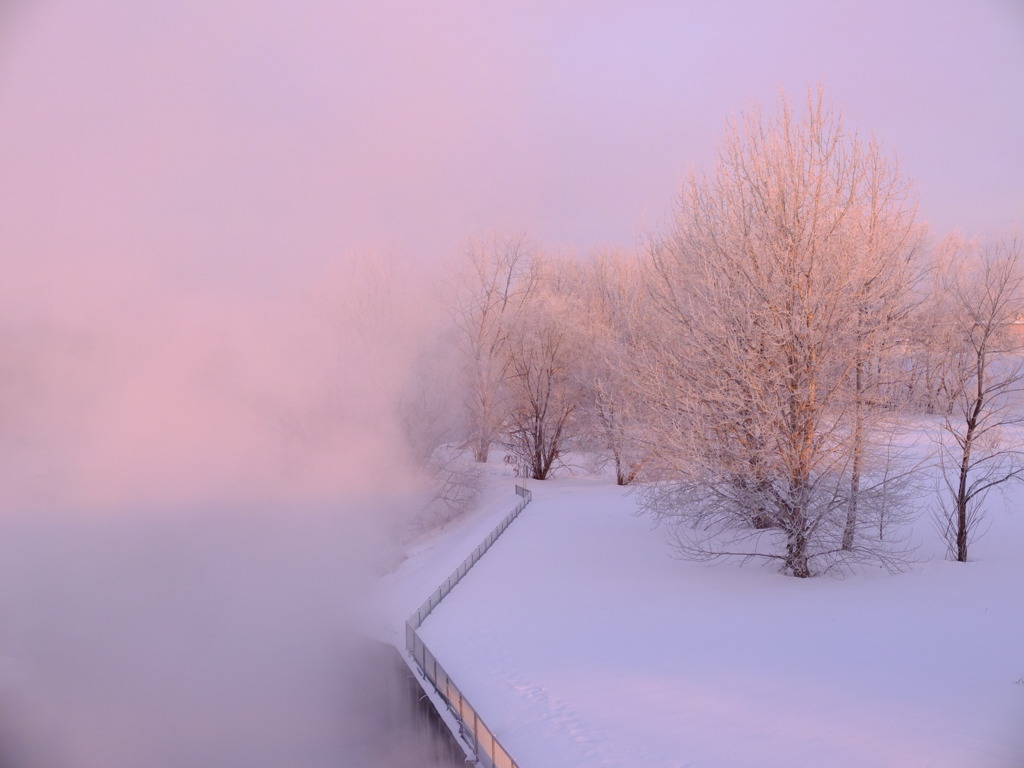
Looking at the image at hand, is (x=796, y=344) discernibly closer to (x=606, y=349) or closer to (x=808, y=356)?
(x=808, y=356)

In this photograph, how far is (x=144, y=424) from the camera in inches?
626

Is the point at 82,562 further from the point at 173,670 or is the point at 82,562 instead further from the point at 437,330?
the point at 437,330

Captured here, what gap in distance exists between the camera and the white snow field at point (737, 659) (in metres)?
6.02

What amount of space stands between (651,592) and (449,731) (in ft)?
14.6

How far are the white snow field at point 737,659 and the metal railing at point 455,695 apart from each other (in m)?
0.23

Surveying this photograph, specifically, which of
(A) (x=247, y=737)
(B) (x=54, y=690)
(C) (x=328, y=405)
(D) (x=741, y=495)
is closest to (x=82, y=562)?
(B) (x=54, y=690)

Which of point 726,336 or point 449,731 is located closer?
point 449,731

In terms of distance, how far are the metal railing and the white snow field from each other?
227 millimetres

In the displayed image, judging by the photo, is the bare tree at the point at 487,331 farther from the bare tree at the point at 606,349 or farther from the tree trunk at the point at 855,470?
the tree trunk at the point at 855,470

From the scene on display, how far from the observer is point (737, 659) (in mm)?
7949

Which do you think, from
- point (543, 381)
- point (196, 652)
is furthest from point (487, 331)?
point (196, 652)

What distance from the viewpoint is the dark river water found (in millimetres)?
9953

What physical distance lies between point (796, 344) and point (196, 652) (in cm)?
1161

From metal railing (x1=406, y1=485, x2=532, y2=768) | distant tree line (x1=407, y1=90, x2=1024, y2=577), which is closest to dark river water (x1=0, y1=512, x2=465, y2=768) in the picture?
metal railing (x1=406, y1=485, x2=532, y2=768)
